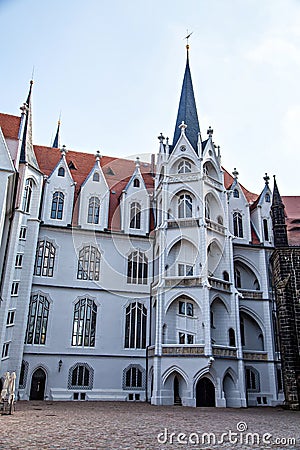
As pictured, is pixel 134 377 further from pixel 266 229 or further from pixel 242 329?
pixel 266 229

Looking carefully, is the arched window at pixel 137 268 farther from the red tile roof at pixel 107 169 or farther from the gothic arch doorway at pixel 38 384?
the gothic arch doorway at pixel 38 384

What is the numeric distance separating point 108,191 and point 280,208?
43.2 ft

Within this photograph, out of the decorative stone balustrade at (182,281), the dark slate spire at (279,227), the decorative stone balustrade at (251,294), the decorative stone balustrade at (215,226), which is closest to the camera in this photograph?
the decorative stone balustrade at (182,281)

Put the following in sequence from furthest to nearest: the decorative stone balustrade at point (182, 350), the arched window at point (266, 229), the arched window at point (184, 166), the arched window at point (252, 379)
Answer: the arched window at point (266, 229) → the arched window at point (184, 166) → the arched window at point (252, 379) → the decorative stone balustrade at point (182, 350)

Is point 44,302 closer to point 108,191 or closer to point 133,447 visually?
point 108,191

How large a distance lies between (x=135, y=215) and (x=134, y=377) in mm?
11969

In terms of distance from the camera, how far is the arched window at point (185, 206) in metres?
30.4

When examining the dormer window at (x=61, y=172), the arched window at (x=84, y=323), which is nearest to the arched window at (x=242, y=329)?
the arched window at (x=84, y=323)

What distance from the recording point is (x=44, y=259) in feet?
95.0

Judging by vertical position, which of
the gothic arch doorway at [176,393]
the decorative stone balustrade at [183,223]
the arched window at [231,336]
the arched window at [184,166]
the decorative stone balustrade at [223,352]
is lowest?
the gothic arch doorway at [176,393]

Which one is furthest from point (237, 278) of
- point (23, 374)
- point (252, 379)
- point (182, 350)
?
point (23, 374)

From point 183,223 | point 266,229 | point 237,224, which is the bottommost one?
point 183,223

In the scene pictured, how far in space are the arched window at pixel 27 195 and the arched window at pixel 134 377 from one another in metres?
13.0

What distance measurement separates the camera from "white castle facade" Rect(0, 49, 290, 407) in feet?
84.4
